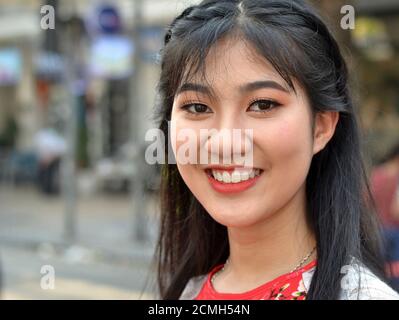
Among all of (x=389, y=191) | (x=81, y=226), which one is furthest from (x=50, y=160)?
(x=389, y=191)

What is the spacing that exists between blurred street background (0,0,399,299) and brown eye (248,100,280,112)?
2.78ft

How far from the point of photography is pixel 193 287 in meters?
1.74

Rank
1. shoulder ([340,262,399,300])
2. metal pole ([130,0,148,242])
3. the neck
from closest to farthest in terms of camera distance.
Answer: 1. shoulder ([340,262,399,300])
2. the neck
3. metal pole ([130,0,148,242])

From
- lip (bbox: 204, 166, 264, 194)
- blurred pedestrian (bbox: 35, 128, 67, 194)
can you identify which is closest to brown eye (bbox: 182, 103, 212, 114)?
lip (bbox: 204, 166, 264, 194)

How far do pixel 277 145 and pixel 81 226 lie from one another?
9399mm

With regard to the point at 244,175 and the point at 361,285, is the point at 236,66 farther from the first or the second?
the point at 361,285

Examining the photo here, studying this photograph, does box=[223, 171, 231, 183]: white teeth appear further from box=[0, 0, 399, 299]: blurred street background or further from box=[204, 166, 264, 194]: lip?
box=[0, 0, 399, 299]: blurred street background

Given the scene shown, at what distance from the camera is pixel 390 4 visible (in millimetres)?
11250

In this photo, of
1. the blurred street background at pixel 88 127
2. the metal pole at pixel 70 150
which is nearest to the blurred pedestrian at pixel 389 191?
the blurred street background at pixel 88 127

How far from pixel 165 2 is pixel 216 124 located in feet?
38.8

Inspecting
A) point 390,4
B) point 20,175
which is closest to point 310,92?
point 390,4

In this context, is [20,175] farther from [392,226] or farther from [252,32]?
[252,32]

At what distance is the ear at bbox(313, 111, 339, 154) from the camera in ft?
4.76
